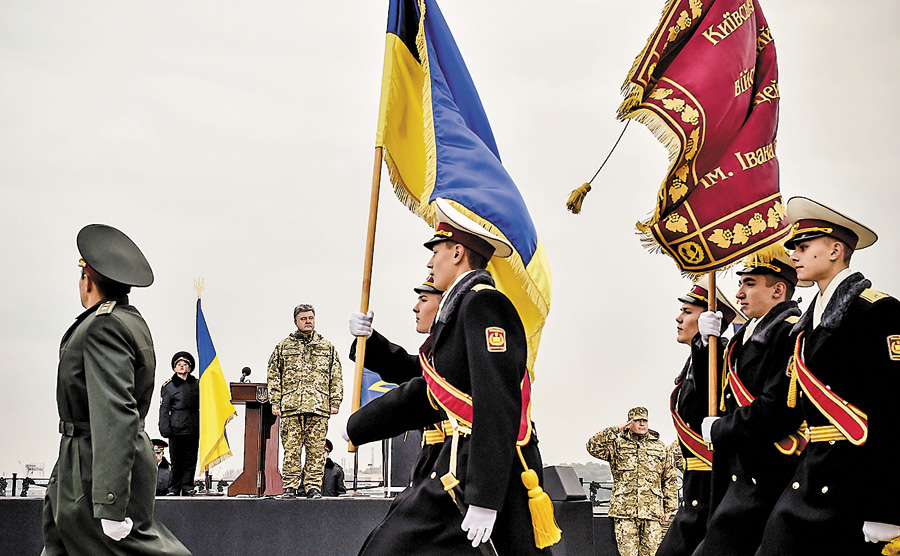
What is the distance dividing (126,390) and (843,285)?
9.70 feet

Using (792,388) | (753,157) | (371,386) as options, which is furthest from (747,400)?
(371,386)

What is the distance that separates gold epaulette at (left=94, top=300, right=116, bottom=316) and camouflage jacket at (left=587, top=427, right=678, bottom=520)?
609 cm

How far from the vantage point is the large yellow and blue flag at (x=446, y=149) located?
15.8 ft

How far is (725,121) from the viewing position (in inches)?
223

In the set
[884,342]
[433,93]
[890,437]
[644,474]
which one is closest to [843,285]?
[884,342]

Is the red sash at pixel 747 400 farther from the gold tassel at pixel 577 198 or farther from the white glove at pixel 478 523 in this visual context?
the white glove at pixel 478 523

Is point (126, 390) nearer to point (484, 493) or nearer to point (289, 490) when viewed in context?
point (484, 493)

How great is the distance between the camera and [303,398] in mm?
9008

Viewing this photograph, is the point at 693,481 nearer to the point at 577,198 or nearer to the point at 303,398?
the point at 577,198

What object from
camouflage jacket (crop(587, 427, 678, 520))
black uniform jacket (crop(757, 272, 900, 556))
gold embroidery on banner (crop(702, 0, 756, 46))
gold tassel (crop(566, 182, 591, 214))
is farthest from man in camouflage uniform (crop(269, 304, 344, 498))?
black uniform jacket (crop(757, 272, 900, 556))

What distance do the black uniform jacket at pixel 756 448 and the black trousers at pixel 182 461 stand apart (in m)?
6.34

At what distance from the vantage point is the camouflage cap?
9.52m

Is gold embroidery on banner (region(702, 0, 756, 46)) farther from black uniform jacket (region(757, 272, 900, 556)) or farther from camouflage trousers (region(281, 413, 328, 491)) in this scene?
camouflage trousers (region(281, 413, 328, 491))

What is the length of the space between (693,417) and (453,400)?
312 centimetres
